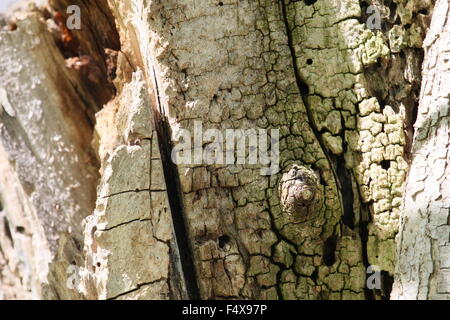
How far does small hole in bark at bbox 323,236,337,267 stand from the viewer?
231 cm

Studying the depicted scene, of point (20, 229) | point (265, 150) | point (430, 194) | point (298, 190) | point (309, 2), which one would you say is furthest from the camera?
point (20, 229)

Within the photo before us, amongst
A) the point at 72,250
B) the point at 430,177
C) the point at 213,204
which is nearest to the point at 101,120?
the point at 72,250

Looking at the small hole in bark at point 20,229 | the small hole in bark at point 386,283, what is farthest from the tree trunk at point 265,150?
the small hole in bark at point 20,229

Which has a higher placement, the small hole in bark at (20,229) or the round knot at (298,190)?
the round knot at (298,190)

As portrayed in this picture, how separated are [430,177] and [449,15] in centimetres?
59

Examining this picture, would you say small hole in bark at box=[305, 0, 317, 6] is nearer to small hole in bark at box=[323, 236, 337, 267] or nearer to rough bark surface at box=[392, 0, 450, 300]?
rough bark surface at box=[392, 0, 450, 300]

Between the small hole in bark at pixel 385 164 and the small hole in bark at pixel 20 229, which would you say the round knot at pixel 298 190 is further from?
the small hole in bark at pixel 20 229

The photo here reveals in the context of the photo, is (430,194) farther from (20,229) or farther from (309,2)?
(20,229)

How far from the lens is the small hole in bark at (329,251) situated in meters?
2.31

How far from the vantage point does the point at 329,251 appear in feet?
7.62

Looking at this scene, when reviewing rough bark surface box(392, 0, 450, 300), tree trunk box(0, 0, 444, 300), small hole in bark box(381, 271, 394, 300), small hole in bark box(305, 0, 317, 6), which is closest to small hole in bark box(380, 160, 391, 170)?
tree trunk box(0, 0, 444, 300)

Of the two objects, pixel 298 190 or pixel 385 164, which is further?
pixel 385 164

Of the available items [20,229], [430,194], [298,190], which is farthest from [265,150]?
[20,229]

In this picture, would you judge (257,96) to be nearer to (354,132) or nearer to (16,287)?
(354,132)
